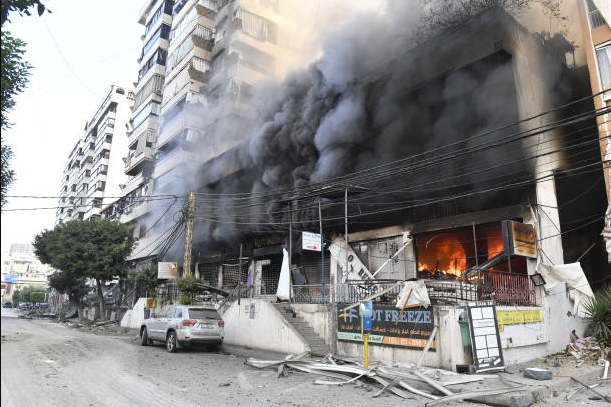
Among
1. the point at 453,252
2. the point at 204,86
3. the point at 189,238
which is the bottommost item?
the point at 453,252

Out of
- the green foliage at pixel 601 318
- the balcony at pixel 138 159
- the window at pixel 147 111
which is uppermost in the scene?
the window at pixel 147 111

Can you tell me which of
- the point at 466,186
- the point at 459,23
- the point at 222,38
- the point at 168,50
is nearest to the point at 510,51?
the point at 459,23

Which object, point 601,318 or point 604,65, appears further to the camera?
point 604,65

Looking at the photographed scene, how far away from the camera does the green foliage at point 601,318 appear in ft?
37.5

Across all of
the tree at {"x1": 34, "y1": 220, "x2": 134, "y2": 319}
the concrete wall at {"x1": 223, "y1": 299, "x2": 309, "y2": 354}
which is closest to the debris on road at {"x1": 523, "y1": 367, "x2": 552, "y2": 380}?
the concrete wall at {"x1": 223, "y1": 299, "x2": 309, "y2": 354}

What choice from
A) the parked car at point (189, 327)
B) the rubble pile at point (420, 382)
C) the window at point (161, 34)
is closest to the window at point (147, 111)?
the window at point (161, 34)

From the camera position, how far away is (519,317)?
35.2ft

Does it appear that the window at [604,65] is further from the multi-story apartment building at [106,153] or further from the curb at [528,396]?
the multi-story apartment building at [106,153]

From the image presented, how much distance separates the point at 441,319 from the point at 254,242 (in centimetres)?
1817

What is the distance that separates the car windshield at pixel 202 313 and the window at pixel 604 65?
53.7 feet

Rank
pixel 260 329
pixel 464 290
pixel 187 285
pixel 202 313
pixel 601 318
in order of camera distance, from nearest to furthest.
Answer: pixel 464 290, pixel 601 318, pixel 202 313, pixel 260 329, pixel 187 285

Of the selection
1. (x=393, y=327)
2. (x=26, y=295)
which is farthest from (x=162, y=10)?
(x=26, y=295)

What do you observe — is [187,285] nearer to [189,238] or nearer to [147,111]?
[189,238]

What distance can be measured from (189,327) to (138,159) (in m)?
32.0
